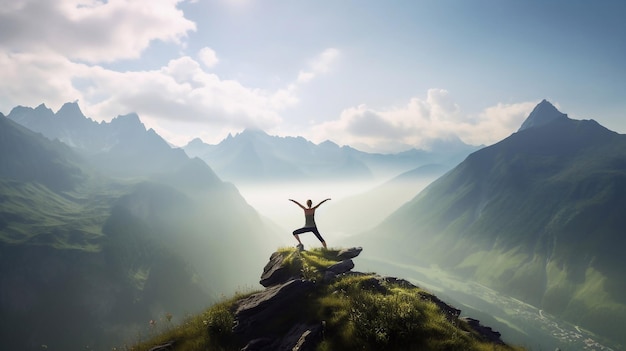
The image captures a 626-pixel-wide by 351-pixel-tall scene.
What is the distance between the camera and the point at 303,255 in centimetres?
2073

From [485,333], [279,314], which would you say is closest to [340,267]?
[279,314]

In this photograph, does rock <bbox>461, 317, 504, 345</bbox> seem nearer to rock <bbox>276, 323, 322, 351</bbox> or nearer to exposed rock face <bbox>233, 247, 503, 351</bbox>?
exposed rock face <bbox>233, 247, 503, 351</bbox>

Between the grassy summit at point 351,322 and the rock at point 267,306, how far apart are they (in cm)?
14

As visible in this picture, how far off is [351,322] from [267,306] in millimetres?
4634

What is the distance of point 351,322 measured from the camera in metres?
12.3

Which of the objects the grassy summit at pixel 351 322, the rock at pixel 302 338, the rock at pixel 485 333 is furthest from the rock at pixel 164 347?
the rock at pixel 485 333

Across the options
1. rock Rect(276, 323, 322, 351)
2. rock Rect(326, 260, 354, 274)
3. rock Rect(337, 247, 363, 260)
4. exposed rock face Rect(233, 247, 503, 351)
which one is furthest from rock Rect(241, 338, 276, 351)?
rock Rect(337, 247, 363, 260)

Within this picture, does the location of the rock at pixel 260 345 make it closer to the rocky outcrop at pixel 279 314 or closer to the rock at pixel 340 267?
the rocky outcrop at pixel 279 314

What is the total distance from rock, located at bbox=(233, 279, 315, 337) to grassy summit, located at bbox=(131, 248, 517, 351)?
144mm

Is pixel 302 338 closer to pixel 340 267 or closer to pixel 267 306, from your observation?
pixel 267 306

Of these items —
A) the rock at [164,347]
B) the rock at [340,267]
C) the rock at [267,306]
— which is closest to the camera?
the rock at [164,347]

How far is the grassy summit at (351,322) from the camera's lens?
1147 cm

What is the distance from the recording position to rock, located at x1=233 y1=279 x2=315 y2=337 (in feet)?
47.3

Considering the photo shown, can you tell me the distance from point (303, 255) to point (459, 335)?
415 inches
